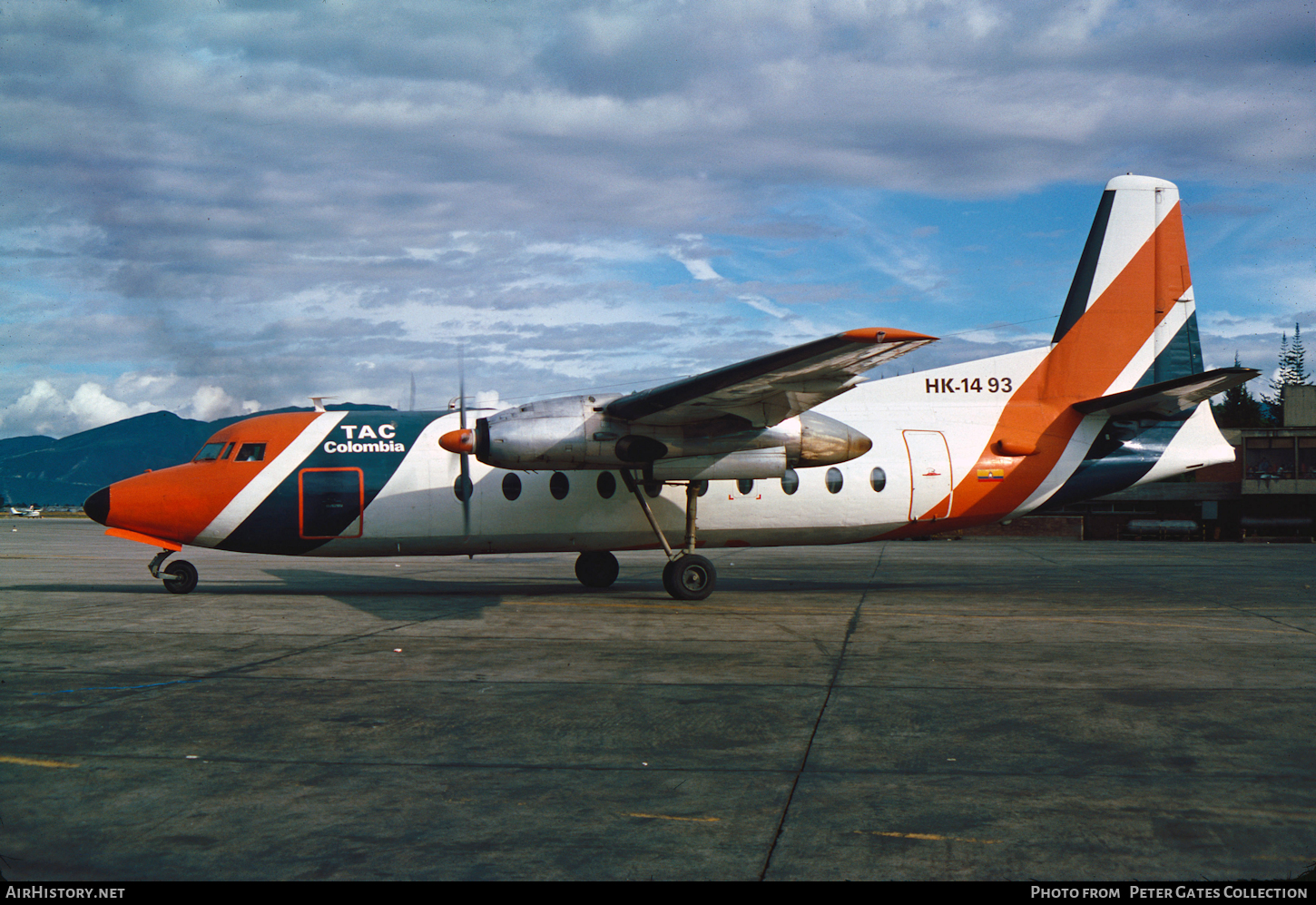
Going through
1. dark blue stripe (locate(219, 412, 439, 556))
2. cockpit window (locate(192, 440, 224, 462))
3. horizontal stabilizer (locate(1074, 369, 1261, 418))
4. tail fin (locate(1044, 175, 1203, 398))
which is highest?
tail fin (locate(1044, 175, 1203, 398))

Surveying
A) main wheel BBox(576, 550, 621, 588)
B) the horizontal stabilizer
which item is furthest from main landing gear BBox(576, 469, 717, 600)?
the horizontal stabilizer

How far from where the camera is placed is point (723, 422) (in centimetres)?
1510

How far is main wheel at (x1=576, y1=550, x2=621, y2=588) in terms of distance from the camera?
720 inches

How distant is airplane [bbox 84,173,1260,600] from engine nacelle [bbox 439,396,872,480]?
0.03m

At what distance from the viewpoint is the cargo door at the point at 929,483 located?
17.0m

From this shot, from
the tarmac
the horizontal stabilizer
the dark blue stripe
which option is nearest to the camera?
the tarmac

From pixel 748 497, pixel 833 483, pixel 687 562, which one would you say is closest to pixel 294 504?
pixel 687 562

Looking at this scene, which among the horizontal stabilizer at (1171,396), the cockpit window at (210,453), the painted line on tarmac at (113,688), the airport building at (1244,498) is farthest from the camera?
the airport building at (1244,498)

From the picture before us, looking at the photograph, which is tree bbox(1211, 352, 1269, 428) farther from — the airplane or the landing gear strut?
the landing gear strut

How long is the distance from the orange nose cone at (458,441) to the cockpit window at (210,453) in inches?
178

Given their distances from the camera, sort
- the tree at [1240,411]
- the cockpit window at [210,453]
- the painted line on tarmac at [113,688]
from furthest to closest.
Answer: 1. the tree at [1240,411]
2. the cockpit window at [210,453]
3. the painted line on tarmac at [113,688]

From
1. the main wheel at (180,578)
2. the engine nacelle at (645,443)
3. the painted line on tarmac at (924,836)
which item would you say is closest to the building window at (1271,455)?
the engine nacelle at (645,443)

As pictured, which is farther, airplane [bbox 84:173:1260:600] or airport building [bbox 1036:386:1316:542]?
airport building [bbox 1036:386:1316:542]

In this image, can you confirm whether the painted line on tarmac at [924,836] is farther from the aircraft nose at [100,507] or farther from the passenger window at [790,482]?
the aircraft nose at [100,507]
